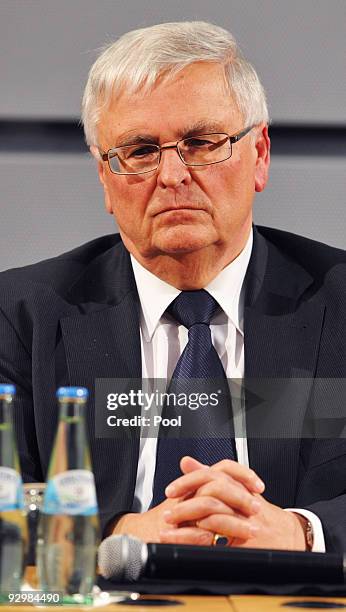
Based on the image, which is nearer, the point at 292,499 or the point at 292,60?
the point at 292,499

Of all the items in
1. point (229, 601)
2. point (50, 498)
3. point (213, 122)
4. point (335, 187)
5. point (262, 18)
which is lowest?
point (229, 601)

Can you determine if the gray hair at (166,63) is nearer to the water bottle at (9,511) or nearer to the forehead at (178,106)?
the forehead at (178,106)

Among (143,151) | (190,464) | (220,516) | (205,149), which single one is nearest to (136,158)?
(143,151)

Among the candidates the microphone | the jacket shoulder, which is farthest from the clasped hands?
the jacket shoulder

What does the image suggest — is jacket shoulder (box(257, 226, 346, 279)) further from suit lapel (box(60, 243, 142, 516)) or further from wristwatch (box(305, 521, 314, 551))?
wristwatch (box(305, 521, 314, 551))

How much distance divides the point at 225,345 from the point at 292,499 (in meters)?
0.29

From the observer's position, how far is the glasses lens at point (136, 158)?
177 centimetres

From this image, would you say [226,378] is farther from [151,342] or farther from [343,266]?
[343,266]

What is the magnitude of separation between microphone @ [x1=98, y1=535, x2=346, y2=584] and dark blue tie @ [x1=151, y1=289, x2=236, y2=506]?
53 cm

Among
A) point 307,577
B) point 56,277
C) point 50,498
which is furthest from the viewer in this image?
point 56,277

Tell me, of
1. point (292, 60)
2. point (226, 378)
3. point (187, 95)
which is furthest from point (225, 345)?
point (292, 60)

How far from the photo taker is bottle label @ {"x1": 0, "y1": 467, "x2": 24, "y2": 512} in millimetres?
1040

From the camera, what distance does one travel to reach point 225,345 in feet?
5.99

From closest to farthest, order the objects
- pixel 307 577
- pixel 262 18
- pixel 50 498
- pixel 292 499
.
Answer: pixel 50 498
pixel 307 577
pixel 292 499
pixel 262 18
